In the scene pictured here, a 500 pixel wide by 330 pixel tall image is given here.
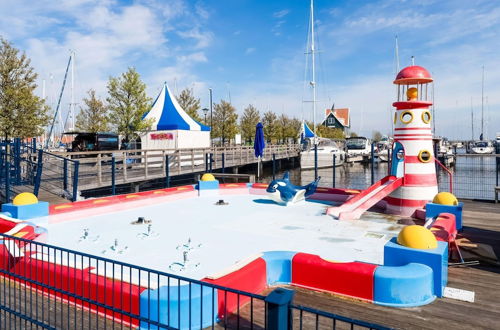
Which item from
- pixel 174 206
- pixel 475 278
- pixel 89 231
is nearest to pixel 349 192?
pixel 174 206

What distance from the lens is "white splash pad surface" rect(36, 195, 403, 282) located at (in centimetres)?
651

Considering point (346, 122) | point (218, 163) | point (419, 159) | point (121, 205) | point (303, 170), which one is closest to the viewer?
point (419, 159)

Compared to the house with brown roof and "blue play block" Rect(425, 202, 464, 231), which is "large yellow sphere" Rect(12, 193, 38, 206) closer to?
"blue play block" Rect(425, 202, 464, 231)

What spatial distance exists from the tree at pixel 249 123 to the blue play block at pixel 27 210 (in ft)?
164

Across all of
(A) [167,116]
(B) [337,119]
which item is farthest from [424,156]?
(B) [337,119]

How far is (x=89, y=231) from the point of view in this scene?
8586 mm

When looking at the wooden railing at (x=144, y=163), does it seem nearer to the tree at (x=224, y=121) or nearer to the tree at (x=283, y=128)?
the tree at (x=224, y=121)

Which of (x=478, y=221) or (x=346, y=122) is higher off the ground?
(x=346, y=122)

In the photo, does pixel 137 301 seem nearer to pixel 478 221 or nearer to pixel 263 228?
pixel 263 228

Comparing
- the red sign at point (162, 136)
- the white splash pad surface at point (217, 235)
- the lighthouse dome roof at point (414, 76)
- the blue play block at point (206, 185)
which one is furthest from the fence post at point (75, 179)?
the red sign at point (162, 136)

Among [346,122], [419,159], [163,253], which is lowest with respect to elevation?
[163,253]

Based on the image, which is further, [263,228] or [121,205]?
[121,205]

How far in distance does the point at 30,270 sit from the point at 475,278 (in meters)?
6.15

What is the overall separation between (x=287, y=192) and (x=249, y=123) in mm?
48104
